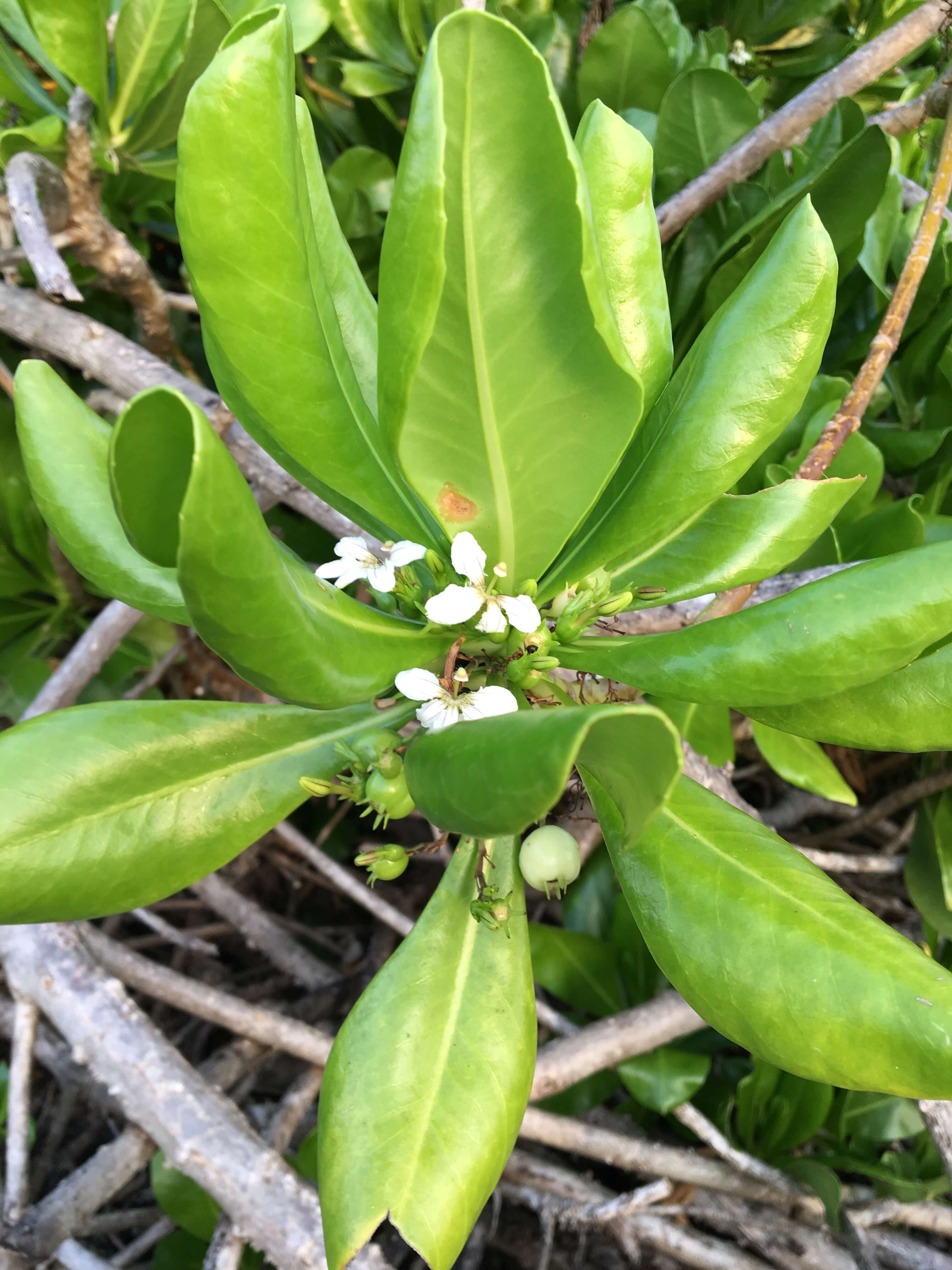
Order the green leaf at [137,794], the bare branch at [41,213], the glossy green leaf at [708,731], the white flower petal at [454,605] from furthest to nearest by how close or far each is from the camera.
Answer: the glossy green leaf at [708,731]
the bare branch at [41,213]
the white flower petal at [454,605]
the green leaf at [137,794]

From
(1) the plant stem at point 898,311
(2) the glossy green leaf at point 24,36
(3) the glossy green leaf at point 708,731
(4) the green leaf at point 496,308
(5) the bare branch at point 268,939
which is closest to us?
(4) the green leaf at point 496,308

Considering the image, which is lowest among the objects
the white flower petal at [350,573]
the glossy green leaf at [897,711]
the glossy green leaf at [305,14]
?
the glossy green leaf at [897,711]

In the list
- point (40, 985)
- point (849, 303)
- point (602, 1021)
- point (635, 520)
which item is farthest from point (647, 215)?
point (40, 985)

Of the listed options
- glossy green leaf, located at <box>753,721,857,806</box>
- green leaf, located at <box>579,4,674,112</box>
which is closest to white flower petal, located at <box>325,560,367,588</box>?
glossy green leaf, located at <box>753,721,857,806</box>

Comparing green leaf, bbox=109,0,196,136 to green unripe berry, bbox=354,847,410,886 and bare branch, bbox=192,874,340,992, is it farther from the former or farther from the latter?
bare branch, bbox=192,874,340,992

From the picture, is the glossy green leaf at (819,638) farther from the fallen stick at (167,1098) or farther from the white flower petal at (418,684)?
the fallen stick at (167,1098)

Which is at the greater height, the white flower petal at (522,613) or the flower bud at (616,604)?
the white flower petal at (522,613)

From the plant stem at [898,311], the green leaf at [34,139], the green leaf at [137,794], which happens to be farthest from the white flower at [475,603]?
the green leaf at [34,139]

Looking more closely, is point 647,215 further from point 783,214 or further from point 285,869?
point 285,869
